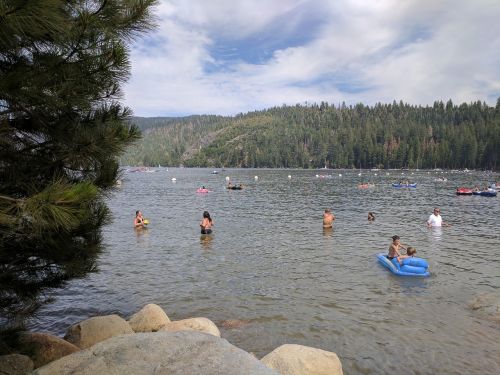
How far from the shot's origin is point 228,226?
115 ft

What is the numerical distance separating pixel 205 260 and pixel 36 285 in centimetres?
1560

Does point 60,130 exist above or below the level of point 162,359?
above

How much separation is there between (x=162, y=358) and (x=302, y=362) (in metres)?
4.15

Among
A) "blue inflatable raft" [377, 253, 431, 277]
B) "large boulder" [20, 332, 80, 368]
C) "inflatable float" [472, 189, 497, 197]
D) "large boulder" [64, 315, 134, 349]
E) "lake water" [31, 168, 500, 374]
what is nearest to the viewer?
"large boulder" [20, 332, 80, 368]

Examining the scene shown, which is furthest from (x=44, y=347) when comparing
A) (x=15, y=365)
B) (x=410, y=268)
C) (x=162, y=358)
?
(x=410, y=268)

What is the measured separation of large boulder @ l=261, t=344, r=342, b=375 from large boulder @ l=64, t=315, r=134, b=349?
422 centimetres

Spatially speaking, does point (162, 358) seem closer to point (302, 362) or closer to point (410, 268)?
point (302, 362)

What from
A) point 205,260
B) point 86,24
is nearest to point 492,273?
point 205,260

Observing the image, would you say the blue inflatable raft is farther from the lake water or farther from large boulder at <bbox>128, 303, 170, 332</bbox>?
large boulder at <bbox>128, 303, 170, 332</bbox>

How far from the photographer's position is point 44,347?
9.08 m

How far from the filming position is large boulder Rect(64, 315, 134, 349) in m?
10.6

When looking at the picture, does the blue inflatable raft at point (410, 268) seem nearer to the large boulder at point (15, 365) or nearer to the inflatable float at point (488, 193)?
the large boulder at point (15, 365)

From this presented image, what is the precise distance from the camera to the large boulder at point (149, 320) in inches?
464

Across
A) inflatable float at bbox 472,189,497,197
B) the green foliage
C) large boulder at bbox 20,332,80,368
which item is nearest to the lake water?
the green foliage
